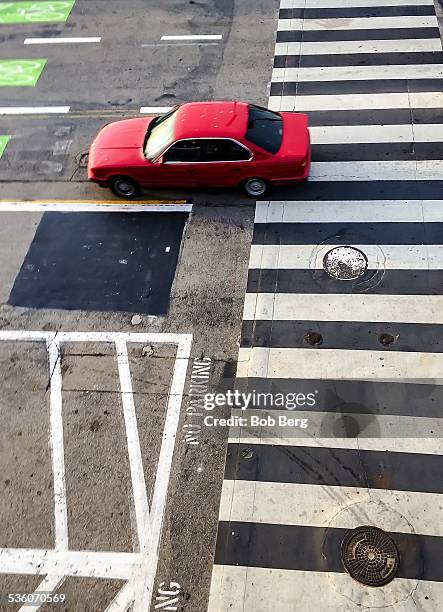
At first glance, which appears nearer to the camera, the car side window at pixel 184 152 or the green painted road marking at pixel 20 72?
the car side window at pixel 184 152

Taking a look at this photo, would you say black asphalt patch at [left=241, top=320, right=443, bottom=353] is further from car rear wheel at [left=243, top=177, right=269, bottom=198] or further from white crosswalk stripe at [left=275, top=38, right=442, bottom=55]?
white crosswalk stripe at [left=275, top=38, right=442, bottom=55]

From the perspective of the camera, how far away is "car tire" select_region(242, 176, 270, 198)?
1223 cm

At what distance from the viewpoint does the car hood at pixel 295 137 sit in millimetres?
11898

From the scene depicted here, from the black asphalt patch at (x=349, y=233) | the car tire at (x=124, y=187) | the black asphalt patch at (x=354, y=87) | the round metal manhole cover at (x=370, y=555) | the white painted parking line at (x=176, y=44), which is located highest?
the white painted parking line at (x=176, y=44)

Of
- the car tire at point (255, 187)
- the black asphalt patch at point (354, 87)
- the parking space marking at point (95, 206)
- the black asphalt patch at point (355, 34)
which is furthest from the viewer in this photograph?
the black asphalt patch at point (355, 34)

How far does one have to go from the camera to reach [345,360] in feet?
32.5

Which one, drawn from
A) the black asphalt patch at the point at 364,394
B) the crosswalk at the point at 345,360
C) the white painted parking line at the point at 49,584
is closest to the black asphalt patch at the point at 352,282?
the crosswalk at the point at 345,360

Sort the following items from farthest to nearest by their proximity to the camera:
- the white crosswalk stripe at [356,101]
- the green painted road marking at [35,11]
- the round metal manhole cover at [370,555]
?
1. the green painted road marking at [35,11]
2. the white crosswalk stripe at [356,101]
3. the round metal manhole cover at [370,555]

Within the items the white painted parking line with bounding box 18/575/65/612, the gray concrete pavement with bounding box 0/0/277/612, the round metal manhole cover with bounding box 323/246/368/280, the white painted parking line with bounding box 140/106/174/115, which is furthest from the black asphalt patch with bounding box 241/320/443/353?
the white painted parking line with bounding box 140/106/174/115

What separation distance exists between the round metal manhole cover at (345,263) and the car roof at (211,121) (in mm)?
3260

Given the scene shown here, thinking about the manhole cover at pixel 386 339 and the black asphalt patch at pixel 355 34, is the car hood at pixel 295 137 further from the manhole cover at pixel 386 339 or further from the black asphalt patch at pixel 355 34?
the black asphalt patch at pixel 355 34

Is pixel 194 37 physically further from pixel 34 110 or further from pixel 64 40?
pixel 34 110

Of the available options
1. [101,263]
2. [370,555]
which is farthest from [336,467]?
[101,263]

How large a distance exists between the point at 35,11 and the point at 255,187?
39.8 ft
